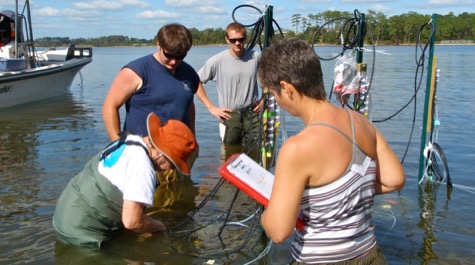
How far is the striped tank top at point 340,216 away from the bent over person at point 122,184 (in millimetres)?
1180

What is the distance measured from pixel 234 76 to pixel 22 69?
998cm

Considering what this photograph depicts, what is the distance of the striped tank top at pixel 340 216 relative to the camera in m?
2.10

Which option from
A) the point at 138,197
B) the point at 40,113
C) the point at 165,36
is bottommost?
the point at 40,113

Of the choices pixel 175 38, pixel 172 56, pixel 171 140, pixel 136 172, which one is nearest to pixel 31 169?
pixel 172 56

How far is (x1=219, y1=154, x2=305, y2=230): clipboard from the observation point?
252 cm

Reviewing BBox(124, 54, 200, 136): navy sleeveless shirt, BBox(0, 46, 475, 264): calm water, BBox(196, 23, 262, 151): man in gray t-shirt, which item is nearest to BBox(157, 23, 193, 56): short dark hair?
BBox(124, 54, 200, 136): navy sleeveless shirt

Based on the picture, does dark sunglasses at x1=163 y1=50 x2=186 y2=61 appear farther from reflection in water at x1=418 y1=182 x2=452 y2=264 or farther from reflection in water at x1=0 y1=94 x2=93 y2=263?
reflection in water at x1=418 y1=182 x2=452 y2=264

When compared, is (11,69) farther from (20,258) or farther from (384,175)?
(384,175)

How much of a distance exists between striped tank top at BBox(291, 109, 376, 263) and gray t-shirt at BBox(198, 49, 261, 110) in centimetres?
505

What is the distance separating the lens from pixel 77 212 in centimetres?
365

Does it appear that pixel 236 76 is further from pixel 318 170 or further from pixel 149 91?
pixel 318 170

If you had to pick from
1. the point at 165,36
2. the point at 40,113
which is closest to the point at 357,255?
the point at 165,36

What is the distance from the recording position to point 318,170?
Answer: 2.01 meters

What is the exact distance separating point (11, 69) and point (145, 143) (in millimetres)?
12725
